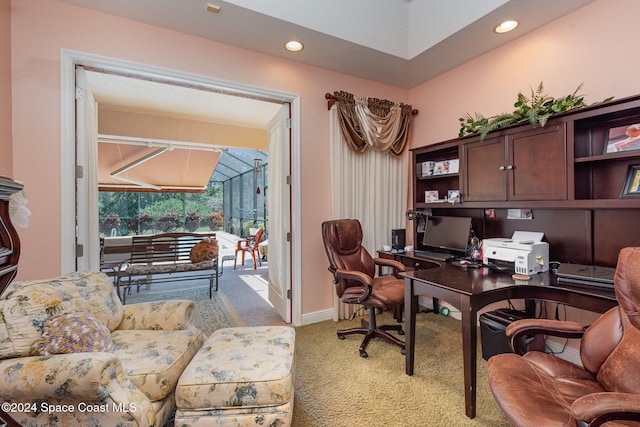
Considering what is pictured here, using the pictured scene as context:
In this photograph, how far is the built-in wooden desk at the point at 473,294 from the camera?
170 cm

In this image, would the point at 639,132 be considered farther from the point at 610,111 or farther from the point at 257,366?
the point at 257,366

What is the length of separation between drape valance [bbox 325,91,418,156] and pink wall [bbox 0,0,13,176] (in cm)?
249

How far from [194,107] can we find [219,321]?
2.99 metres

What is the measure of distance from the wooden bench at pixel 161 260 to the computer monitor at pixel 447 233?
3.00 metres

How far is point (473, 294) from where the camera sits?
1.74 meters

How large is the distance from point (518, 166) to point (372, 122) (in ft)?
4.99

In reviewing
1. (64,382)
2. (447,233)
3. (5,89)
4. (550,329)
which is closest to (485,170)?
(447,233)

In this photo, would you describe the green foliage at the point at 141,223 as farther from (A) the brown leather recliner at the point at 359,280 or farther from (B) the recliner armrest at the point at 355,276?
(B) the recliner armrest at the point at 355,276

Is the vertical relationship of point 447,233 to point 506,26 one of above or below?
below

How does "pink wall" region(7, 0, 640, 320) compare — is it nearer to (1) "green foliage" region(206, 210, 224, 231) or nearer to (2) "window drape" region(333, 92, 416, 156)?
(2) "window drape" region(333, 92, 416, 156)

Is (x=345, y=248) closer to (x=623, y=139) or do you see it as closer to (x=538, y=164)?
(x=538, y=164)

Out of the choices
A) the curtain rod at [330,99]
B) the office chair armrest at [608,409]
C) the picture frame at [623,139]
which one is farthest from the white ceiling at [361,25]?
the office chair armrest at [608,409]

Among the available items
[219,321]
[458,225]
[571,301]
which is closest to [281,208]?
[219,321]

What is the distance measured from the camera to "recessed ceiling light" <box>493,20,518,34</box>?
7.85ft
